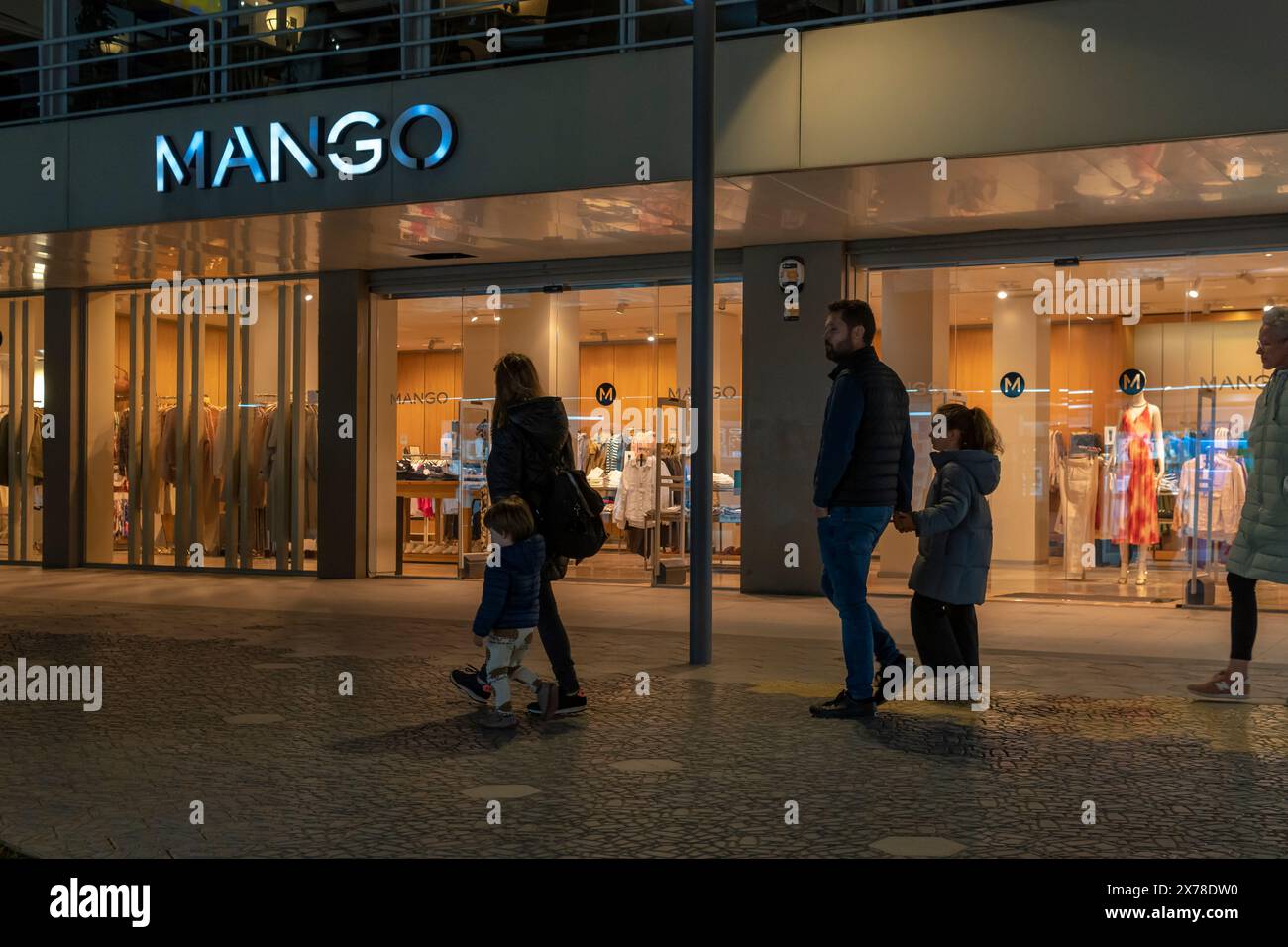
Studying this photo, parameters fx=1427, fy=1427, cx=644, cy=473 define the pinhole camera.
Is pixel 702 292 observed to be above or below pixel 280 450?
above

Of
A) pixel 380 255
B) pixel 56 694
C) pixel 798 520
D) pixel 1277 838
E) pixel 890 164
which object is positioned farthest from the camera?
pixel 380 255

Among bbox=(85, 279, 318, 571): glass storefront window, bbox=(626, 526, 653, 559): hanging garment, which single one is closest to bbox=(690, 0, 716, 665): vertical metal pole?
bbox=(626, 526, 653, 559): hanging garment

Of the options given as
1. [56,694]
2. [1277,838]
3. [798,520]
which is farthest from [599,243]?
[1277,838]

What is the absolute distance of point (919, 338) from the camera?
44.9 ft

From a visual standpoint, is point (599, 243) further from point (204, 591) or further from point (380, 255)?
point (204, 591)

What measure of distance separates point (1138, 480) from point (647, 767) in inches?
362

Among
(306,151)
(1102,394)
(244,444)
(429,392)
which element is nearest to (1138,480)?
(1102,394)

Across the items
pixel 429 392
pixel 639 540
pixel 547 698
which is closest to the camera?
pixel 547 698

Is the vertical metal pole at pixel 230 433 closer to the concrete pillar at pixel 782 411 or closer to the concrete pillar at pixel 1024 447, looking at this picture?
the concrete pillar at pixel 782 411

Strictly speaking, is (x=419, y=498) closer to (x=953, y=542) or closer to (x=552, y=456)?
(x=552, y=456)

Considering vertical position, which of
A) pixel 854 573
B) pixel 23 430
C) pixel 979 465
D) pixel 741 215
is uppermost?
pixel 741 215

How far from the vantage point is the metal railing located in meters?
11.3

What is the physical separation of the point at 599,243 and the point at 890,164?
447cm

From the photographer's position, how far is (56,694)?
7.47 meters
